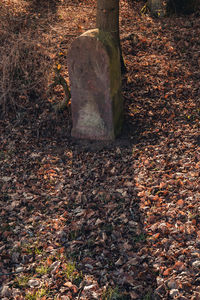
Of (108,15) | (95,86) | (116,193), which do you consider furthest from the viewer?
(108,15)

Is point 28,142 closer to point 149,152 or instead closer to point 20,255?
point 149,152

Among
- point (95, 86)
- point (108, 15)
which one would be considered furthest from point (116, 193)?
point (108, 15)

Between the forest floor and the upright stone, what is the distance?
0.24m

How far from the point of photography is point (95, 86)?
505 centimetres

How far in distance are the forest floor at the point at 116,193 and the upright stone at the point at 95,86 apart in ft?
0.80

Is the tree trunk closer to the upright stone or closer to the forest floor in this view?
the forest floor

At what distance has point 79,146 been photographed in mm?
5406

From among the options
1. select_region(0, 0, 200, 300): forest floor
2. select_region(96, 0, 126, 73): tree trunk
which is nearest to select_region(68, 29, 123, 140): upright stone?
select_region(0, 0, 200, 300): forest floor

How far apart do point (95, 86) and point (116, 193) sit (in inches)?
63.5

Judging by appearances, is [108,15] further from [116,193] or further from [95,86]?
[116,193]

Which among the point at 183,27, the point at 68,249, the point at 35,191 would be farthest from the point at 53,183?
the point at 183,27

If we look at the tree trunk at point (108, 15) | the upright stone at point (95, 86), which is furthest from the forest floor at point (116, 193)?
the tree trunk at point (108, 15)

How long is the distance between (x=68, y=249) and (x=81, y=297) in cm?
62

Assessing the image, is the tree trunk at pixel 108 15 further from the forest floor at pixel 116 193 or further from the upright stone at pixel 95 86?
the upright stone at pixel 95 86
